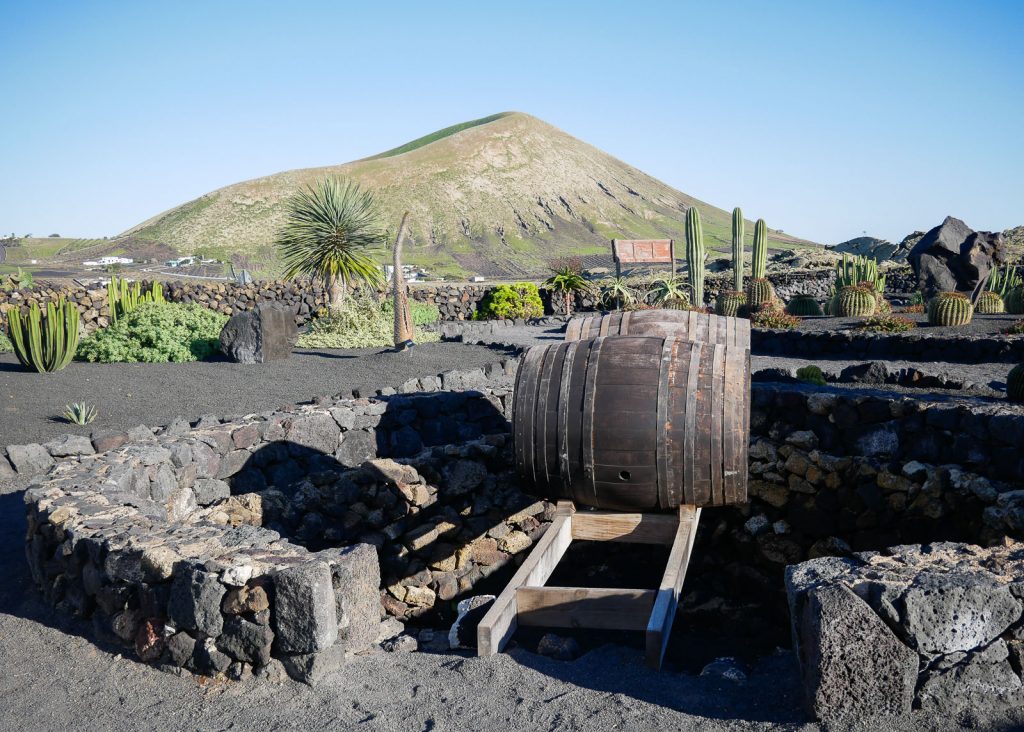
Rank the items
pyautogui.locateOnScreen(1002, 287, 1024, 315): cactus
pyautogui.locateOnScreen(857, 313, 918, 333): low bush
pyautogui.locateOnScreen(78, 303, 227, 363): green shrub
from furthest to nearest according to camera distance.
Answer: pyautogui.locateOnScreen(1002, 287, 1024, 315): cactus → pyautogui.locateOnScreen(857, 313, 918, 333): low bush → pyautogui.locateOnScreen(78, 303, 227, 363): green shrub

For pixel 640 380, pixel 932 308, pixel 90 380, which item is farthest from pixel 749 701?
pixel 932 308

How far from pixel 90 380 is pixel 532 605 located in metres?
10.8

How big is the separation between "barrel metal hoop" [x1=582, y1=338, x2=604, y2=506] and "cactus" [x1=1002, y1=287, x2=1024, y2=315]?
17807mm

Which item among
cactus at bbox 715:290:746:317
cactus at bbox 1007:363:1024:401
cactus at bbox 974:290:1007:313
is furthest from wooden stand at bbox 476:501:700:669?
cactus at bbox 974:290:1007:313

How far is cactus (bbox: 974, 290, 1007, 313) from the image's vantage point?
20359mm

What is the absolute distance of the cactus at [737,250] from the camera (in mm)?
26475

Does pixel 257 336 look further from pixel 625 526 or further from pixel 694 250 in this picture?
pixel 694 250

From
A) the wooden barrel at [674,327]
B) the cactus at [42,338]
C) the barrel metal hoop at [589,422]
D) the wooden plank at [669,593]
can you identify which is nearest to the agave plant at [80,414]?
the cactus at [42,338]

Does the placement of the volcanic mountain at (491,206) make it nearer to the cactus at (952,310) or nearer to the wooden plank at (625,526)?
the cactus at (952,310)

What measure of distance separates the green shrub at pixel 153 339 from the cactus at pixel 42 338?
1135 mm

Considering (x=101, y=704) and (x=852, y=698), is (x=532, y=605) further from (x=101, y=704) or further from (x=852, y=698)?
(x=101, y=704)

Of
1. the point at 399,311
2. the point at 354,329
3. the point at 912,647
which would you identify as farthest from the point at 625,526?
the point at 354,329

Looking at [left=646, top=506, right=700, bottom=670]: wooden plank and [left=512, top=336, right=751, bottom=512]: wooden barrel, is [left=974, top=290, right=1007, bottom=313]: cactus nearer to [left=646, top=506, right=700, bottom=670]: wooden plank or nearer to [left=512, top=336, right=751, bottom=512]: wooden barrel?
[left=512, top=336, right=751, bottom=512]: wooden barrel

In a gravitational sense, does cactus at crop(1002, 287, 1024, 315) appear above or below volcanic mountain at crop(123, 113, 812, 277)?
below
